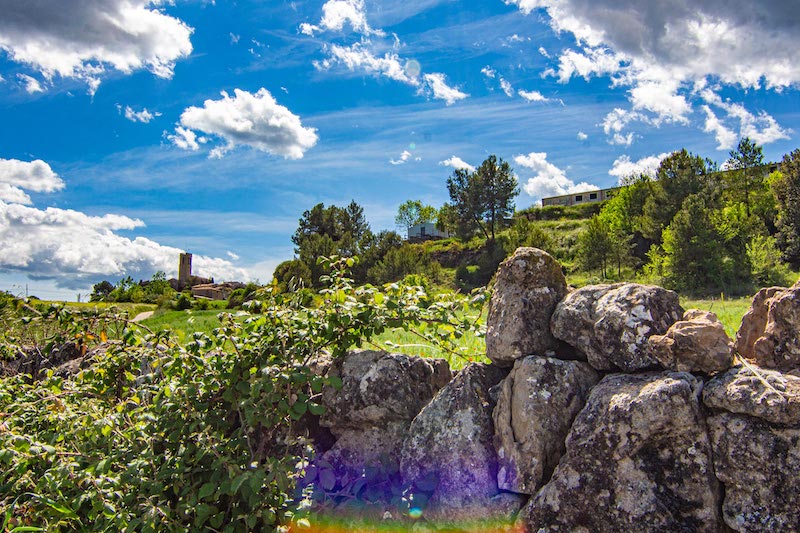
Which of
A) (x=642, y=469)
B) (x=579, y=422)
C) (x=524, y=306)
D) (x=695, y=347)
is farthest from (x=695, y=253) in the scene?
(x=642, y=469)

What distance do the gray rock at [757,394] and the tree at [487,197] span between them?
233ft

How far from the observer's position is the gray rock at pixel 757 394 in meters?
2.16

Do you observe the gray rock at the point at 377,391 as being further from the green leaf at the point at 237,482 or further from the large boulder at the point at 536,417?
the green leaf at the point at 237,482

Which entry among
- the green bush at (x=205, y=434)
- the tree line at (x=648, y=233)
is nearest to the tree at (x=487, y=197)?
the tree line at (x=648, y=233)

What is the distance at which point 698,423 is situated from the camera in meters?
2.38

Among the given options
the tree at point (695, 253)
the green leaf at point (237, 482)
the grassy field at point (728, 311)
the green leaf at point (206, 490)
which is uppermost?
the tree at point (695, 253)

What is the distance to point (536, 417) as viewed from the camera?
2908 mm

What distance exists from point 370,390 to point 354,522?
836 mm

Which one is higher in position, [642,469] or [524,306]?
[524,306]

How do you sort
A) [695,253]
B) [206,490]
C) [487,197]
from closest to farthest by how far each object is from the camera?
[206,490] < [695,253] < [487,197]

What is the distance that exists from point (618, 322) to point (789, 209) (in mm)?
54758

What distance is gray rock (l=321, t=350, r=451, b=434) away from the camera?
365cm

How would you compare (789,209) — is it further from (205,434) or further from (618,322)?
(205,434)

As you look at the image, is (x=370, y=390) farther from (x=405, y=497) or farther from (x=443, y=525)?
(x=443, y=525)
